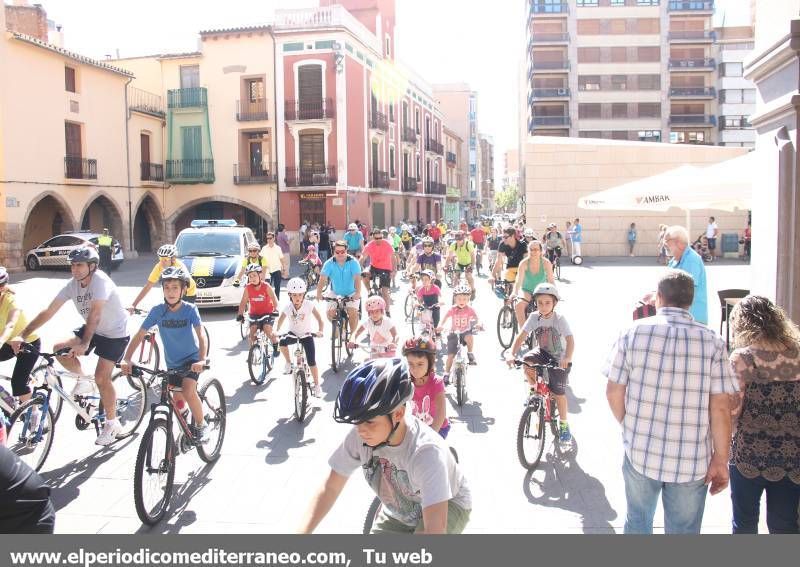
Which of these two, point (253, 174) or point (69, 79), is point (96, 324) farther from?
point (253, 174)

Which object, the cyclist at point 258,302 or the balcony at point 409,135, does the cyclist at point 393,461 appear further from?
the balcony at point 409,135

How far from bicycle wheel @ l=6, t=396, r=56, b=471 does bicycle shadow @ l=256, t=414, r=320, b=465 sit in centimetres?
179

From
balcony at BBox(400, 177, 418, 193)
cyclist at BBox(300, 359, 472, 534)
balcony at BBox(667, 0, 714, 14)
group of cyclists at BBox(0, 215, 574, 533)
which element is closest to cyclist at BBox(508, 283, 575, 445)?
group of cyclists at BBox(0, 215, 574, 533)

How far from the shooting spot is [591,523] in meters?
A: 4.84

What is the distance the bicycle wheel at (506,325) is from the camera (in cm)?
1098

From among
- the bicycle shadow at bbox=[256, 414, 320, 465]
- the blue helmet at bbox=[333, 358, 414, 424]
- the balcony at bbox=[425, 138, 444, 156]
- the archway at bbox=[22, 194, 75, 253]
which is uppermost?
the balcony at bbox=[425, 138, 444, 156]

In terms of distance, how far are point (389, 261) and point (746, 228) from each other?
20855 mm

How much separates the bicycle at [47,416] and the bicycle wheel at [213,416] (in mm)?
998

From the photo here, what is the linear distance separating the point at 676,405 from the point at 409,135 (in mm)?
44540

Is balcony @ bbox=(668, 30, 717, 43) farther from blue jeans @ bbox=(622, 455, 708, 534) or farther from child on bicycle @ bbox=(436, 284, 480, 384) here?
blue jeans @ bbox=(622, 455, 708, 534)

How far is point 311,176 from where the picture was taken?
35188mm

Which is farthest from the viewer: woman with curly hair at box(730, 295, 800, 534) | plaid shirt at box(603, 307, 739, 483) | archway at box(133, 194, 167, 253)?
archway at box(133, 194, 167, 253)

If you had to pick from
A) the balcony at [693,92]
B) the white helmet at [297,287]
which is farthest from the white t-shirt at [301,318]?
the balcony at [693,92]

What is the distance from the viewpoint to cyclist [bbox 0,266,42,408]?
6.15m
